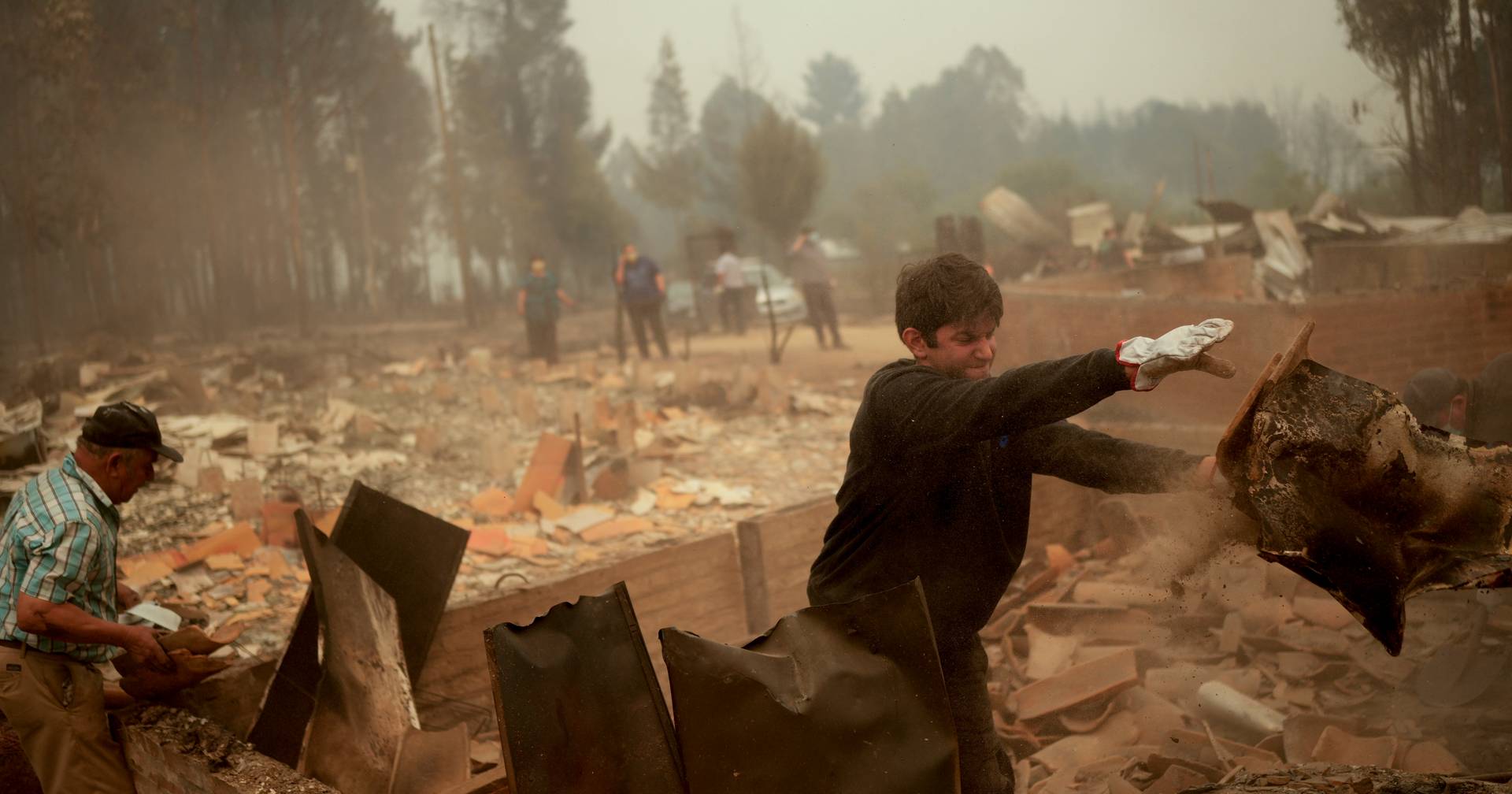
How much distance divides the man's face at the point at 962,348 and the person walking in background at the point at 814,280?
544 inches

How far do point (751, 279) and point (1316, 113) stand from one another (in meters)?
14.5

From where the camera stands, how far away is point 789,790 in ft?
7.23

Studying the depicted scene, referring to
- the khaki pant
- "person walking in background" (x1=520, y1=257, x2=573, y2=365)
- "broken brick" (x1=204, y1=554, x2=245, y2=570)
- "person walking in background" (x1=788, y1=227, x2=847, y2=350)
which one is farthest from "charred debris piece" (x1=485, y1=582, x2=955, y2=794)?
"person walking in background" (x1=788, y1=227, x2=847, y2=350)

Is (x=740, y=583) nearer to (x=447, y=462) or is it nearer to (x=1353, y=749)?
(x=1353, y=749)

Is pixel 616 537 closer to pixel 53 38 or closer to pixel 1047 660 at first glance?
pixel 1047 660

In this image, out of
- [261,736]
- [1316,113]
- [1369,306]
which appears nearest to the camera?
[261,736]

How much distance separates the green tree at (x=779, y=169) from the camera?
39.2 m

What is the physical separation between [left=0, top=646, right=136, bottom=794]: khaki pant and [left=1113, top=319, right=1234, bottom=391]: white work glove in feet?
11.9

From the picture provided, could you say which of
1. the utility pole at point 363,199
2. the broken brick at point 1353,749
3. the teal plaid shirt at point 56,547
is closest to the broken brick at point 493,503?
the teal plaid shirt at point 56,547

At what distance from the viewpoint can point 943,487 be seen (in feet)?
8.32

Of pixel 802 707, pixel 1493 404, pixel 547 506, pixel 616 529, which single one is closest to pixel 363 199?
pixel 547 506

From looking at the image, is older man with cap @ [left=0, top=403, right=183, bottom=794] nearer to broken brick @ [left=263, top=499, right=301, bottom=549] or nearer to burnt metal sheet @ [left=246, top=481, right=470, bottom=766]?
burnt metal sheet @ [left=246, top=481, right=470, bottom=766]

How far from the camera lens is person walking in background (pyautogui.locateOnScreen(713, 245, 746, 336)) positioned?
67.1 ft

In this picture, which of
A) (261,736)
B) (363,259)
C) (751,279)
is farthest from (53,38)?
(363,259)
